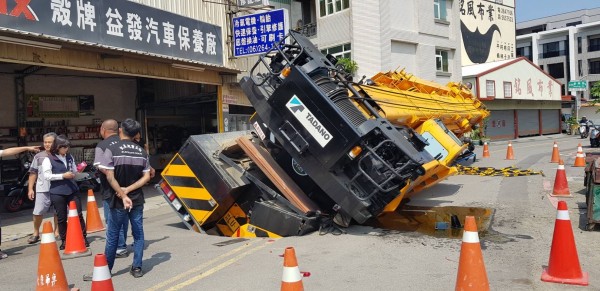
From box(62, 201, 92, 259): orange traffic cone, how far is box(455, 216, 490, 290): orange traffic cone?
484 cm

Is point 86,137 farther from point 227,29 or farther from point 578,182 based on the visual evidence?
point 578,182

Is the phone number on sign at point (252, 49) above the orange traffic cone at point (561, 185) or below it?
above

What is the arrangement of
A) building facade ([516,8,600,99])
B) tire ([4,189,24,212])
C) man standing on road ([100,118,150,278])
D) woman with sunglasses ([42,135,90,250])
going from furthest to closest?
1. building facade ([516,8,600,99])
2. tire ([4,189,24,212])
3. woman with sunglasses ([42,135,90,250])
4. man standing on road ([100,118,150,278])

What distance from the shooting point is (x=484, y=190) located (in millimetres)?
10914

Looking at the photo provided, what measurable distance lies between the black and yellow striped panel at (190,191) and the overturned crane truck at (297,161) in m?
0.02

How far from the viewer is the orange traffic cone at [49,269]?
4641mm

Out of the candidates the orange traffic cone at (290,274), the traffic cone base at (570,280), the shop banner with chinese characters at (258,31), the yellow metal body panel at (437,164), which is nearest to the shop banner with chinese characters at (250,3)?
the shop banner with chinese characters at (258,31)

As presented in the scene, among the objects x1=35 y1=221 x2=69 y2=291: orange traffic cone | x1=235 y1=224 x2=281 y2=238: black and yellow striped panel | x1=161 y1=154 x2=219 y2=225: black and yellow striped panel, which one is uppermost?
x1=161 y1=154 x2=219 y2=225: black and yellow striped panel

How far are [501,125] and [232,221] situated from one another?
34.5 m

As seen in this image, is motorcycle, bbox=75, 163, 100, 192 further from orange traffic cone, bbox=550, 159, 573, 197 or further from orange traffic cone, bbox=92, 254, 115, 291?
orange traffic cone, bbox=550, 159, 573, 197

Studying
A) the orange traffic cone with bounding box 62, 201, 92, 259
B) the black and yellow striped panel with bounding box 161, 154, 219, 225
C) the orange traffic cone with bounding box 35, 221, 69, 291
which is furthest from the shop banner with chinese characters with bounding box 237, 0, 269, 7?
the orange traffic cone with bounding box 35, 221, 69, 291

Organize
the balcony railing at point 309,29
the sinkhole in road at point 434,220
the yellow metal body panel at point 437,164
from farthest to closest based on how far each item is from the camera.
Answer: the balcony railing at point 309,29, the yellow metal body panel at point 437,164, the sinkhole in road at point 434,220

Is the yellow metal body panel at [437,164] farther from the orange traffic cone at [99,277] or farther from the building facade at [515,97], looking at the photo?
the building facade at [515,97]

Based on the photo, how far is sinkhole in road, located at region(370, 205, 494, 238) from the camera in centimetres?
703
